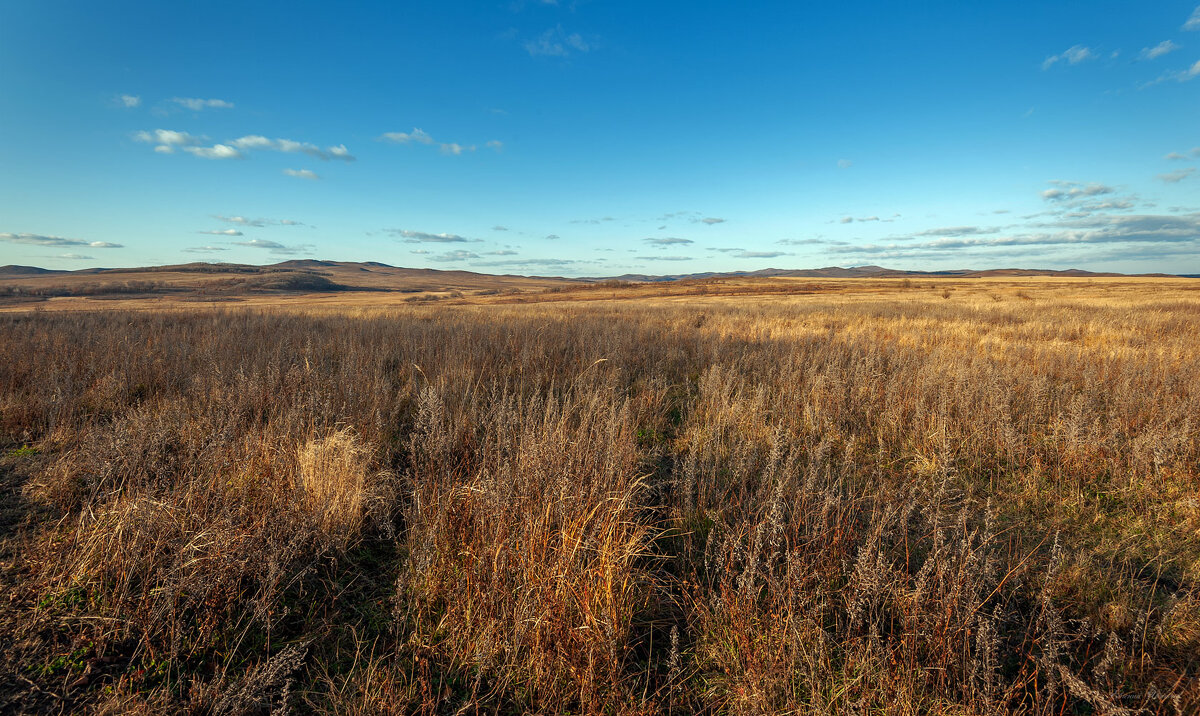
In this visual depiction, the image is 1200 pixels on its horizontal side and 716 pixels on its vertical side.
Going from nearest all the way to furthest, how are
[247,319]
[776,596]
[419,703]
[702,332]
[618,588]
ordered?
1. [419,703]
2. [776,596]
3. [618,588]
4. [702,332]
5. [247,319]

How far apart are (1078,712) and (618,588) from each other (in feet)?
7.73

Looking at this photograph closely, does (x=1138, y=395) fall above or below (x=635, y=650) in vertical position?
above

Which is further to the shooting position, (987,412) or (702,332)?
(702,332)

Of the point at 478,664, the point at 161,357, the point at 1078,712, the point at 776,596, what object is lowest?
the point at 1078,712

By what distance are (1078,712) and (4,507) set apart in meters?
7.21

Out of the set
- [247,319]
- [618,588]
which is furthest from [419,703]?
[247,319]

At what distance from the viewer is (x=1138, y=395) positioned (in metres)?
6.28

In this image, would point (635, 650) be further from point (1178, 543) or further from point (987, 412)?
point (987, 412)

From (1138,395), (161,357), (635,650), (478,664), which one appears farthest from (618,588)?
(161,357)

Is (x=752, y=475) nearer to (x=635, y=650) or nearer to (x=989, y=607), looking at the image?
(x=989, y=607)

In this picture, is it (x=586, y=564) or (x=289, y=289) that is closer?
(x=586, y=564)

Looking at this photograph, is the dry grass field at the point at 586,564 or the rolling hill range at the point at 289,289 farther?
the rolling hill range at the point at 289,289

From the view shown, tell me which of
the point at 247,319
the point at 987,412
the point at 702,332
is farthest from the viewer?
the point at 247,319

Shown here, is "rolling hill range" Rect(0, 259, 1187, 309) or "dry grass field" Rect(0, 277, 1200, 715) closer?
"dry grass field" Rect(0, 277, 1200, 715)
